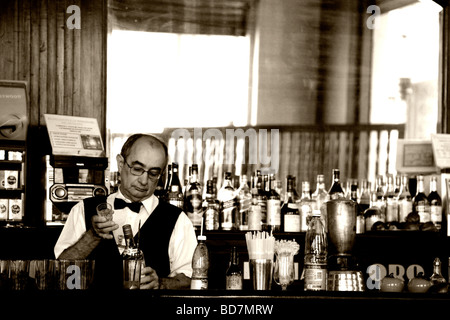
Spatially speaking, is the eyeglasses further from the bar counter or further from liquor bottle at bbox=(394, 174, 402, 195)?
liquor bottle at bbox=(394, 174, 402, 195)

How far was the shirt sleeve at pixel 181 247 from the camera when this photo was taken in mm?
3301

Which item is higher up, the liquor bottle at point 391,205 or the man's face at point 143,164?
the man's face at point 143,164

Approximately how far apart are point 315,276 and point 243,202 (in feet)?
5.75

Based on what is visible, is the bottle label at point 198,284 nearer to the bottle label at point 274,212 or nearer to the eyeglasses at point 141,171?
the eyeglasses at point 141,171

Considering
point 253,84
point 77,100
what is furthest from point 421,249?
point 77,100

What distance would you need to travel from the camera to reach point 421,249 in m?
4.27

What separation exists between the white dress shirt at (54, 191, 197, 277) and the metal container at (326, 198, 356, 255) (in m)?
0.76

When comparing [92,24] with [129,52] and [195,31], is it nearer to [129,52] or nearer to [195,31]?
[129,52]

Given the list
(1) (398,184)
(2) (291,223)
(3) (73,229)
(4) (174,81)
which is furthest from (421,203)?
(3) (73,229)

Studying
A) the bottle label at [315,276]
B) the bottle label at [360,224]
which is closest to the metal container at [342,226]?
the bottle label at [315,276]

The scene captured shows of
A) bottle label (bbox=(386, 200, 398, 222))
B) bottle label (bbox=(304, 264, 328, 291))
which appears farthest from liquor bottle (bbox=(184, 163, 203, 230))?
bottle label (bbox=(304, 264, 328, 291))

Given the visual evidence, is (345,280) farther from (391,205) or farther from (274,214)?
(391,205)

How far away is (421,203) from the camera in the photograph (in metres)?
4.54

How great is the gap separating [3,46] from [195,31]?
4.09 feet
